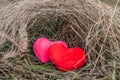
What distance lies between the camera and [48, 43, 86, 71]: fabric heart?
208 cm

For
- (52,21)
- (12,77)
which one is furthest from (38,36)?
(12,77)

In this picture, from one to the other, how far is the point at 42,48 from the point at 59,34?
247 mm

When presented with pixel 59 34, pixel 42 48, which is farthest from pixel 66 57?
pixel 59 34

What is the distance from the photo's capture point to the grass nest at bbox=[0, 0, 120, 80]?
2040 mm

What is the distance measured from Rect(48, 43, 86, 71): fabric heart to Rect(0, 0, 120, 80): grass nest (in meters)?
0.04

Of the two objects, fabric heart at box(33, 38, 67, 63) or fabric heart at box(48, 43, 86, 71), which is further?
fabric heart at box(33, 38, 67, 63)

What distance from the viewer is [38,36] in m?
2.40

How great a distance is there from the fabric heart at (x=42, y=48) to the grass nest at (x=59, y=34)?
37 mm

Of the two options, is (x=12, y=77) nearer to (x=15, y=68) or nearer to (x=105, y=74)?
(x=15, y=68)

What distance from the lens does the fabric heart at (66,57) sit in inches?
81.7

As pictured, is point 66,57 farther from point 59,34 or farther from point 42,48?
point 59,34

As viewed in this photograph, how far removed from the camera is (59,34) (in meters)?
2.41

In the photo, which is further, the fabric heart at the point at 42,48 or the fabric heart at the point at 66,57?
the fabric heart at the point at 42,48

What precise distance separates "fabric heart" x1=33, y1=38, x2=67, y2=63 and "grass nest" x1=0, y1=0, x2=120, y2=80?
0.12ft
